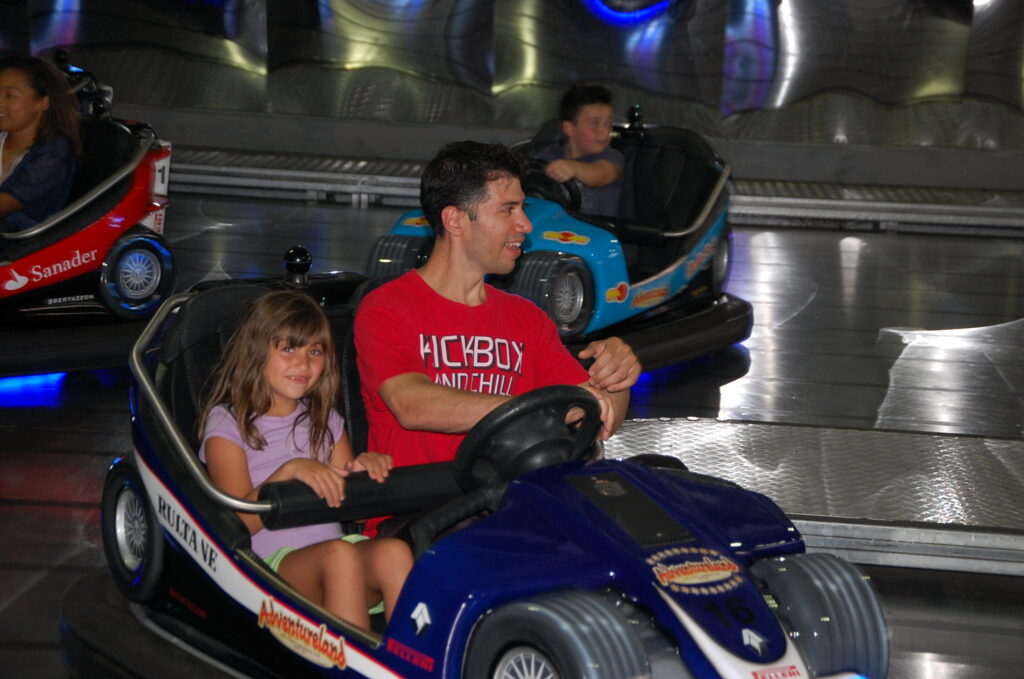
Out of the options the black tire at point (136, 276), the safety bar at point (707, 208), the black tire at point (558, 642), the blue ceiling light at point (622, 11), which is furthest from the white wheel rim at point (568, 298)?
the blue ceiling light at point (622, 11)

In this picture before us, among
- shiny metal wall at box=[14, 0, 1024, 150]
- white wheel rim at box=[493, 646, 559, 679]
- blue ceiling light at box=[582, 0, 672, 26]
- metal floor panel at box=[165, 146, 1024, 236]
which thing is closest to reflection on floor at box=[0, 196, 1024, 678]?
metal floor panel at box=[165, 146, 1024, 236]

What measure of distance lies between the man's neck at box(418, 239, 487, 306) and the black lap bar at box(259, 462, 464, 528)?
0.32 m

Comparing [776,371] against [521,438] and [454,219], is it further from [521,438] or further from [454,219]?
[521,438]

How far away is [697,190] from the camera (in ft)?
15.8

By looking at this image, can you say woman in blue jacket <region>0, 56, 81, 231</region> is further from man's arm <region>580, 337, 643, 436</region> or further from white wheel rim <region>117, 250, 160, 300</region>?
man's arm <region>580, 337, 643, 436</region>

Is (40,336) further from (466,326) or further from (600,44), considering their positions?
(600,44)

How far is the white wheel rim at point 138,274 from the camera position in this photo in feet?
14.1

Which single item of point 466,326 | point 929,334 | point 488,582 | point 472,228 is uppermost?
point 472,228

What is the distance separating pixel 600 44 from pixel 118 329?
582cm

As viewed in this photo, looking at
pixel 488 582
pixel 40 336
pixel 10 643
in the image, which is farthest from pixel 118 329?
pixel 488 582

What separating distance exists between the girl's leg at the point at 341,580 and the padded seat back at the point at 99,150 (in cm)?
282

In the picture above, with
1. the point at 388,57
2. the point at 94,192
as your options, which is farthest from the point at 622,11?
the point at 94,192

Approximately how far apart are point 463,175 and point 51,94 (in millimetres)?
2467

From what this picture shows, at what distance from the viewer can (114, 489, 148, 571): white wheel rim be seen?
2215mm
